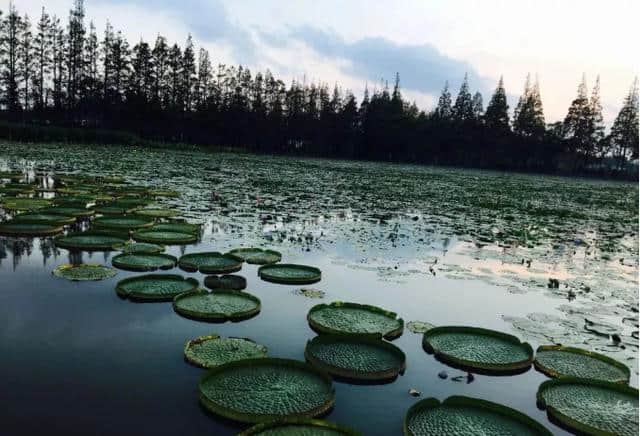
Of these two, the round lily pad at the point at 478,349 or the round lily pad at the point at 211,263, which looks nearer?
the round lily pad at the point at 478,349

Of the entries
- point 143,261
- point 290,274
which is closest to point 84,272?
point 143,261

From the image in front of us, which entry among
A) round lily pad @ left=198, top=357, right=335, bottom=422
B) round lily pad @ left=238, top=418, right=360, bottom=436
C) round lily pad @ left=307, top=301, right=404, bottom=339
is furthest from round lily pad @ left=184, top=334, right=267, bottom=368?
round lily pad @ left=238, top=418, right=360, bottom=436

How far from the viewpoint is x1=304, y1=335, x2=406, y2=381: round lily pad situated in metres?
3.32

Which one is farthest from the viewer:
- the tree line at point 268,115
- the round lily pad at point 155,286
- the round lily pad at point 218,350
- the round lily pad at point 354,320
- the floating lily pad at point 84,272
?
the tree line at point 268,115

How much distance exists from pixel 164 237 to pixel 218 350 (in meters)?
3.86

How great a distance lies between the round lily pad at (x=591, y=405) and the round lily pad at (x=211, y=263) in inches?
146

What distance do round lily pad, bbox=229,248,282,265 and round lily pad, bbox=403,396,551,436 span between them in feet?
11.8

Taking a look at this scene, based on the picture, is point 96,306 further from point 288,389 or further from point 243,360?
point 288,389

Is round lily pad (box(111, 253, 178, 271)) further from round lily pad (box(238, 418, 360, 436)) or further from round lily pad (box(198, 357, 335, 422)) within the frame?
round lily pad (box(238, 418, 360, 436))

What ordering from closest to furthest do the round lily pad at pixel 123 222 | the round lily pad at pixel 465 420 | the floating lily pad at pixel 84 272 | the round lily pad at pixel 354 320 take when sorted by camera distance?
the round lily pad at pixel 465 420 < the round lily pad at pixel 354 320 < the floating lily pad at pixel 84 272 < the round lily pad at pixel 123 222

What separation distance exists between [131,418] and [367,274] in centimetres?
408

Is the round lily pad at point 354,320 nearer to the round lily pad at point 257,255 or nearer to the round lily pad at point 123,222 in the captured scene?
the round lily pad at point 257,255

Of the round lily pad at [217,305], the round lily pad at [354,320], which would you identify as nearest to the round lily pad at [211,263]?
the round lily pad at [217,305]

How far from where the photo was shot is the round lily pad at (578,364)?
11.9 ft
